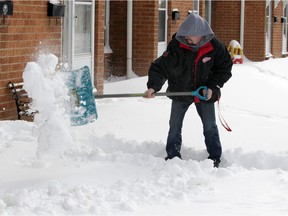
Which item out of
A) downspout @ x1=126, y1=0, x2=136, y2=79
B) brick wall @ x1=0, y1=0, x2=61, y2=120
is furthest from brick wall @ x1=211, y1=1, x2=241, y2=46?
brick wall @ x1=0, y1=0, x2=61, y2=120

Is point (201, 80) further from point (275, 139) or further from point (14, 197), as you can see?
point (14, 197)

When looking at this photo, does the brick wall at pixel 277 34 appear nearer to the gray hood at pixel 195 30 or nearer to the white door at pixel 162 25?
the white door at pixel 162 25

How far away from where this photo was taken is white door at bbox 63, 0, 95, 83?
10.2 meters

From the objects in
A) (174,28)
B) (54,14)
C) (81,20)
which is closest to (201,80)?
(54,14)

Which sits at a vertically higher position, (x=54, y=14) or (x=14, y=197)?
(x=54, y=14)

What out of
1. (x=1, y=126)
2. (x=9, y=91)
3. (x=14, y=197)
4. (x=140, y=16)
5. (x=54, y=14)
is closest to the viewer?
(x=14, y=197)

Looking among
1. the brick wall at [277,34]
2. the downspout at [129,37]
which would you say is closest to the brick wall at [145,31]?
the downspout at [129,37]

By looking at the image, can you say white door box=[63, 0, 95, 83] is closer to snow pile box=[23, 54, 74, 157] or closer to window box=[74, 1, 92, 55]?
window box=[74, 1, 92, 55]

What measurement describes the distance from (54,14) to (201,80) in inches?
136

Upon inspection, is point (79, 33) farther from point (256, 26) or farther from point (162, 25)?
point (256, 26)

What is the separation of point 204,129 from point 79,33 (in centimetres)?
443

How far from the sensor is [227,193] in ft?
17.7

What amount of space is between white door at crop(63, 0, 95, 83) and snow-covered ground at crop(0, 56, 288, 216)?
1286 mm

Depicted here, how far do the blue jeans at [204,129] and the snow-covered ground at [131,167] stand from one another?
0.59 feet
